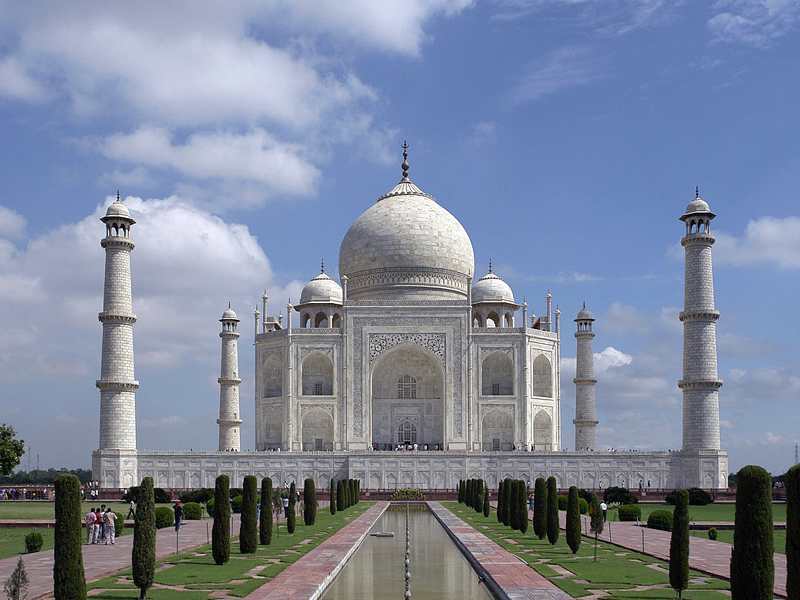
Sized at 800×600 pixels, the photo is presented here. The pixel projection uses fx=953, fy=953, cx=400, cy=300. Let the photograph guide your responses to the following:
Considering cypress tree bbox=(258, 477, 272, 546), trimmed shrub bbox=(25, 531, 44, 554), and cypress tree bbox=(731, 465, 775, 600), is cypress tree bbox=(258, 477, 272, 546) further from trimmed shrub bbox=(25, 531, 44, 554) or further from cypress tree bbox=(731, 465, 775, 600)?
cypress tree bbox=(731, 465, 775, 600)

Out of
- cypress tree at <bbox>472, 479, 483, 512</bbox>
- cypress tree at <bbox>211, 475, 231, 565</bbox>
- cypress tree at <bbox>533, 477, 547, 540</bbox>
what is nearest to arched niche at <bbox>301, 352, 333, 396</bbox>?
cypress tree at <bbox>472, 479, 483, 512</bbox>

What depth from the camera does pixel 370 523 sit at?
66.3 feet

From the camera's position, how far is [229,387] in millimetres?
38906

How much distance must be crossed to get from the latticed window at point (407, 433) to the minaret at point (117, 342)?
994 centimetres

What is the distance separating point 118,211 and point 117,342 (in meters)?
4.35

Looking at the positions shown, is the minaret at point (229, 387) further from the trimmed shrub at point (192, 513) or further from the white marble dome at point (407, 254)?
the trimmed shrub at point (192, 513)

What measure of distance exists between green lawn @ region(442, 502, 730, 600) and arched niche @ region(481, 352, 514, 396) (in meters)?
18.9

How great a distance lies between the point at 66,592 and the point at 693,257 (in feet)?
86.6

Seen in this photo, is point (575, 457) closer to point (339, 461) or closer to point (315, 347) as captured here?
point (339, 461)

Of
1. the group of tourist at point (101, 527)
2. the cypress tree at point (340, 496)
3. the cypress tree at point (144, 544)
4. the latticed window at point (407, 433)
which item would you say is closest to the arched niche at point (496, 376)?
the latticed window at point (407, 433)

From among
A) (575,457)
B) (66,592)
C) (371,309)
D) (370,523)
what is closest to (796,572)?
(66,592)

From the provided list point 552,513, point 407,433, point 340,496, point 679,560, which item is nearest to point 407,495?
point 340,496

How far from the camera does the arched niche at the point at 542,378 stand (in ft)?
121

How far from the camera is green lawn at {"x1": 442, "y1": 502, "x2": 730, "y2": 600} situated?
433 inches
